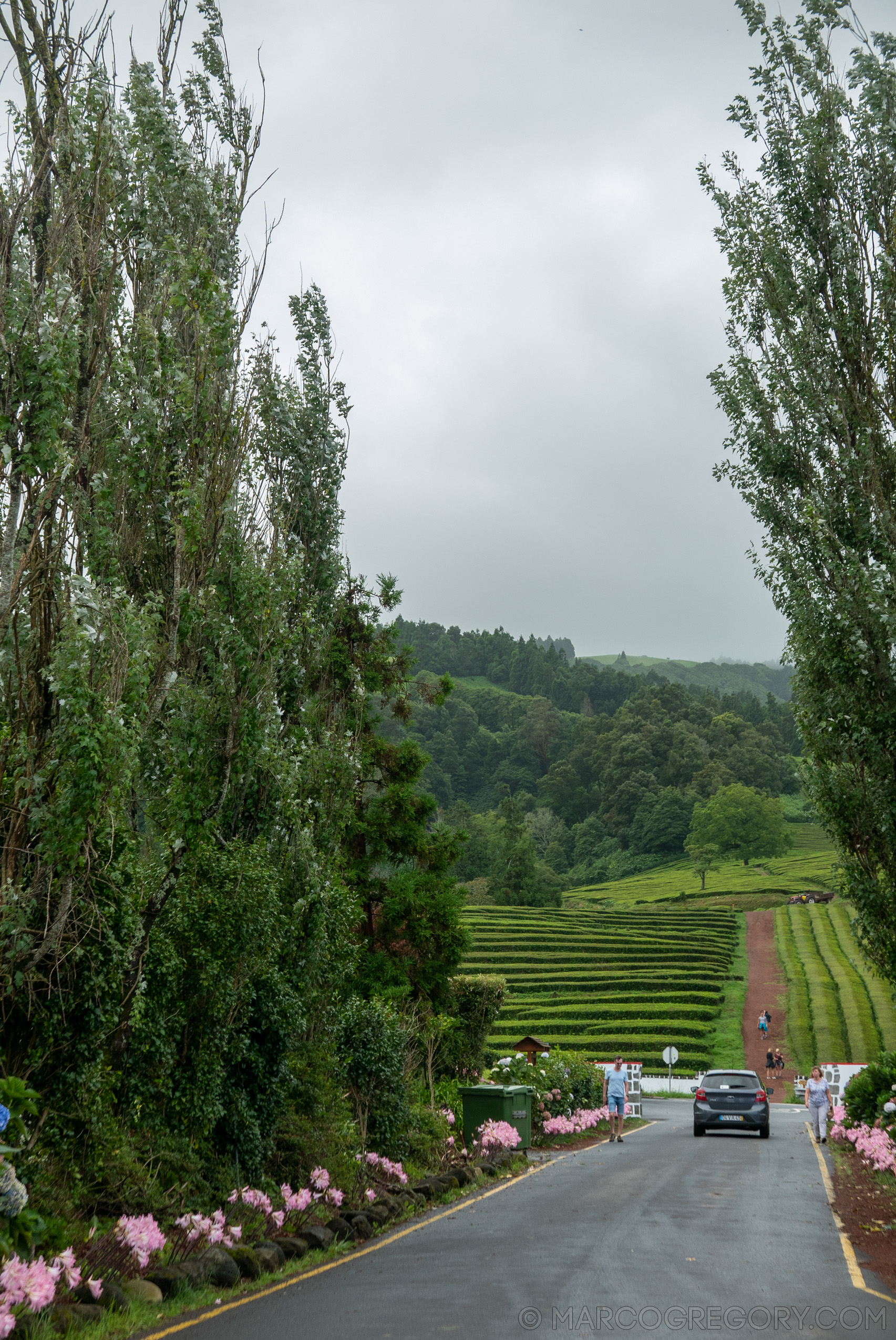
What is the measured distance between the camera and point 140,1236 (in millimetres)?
7059

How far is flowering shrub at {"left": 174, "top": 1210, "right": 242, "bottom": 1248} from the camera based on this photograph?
25.7ft

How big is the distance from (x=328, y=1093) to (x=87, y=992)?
4.87 m

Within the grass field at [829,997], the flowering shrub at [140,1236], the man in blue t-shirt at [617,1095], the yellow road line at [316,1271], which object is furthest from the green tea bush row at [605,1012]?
the flowering shrub at [140,1236]

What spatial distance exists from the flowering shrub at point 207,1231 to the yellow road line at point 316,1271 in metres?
0.56

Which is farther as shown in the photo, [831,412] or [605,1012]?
[605,1012]

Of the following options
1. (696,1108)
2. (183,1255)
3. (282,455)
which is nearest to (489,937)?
(696,1108)

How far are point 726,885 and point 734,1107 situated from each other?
82516 millimetres

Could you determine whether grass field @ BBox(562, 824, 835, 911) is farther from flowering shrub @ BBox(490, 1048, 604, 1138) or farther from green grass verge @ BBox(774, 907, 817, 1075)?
flowering shrub @ BBox(490, 1048, 604, 1138)

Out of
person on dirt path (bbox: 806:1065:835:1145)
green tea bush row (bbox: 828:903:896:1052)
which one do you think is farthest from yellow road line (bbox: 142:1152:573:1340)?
green tea bush row (bbox: 828:903:896:1052)

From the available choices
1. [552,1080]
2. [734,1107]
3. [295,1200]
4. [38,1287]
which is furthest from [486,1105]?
[38,1287]

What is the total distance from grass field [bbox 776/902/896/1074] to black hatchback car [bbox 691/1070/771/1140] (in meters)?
12.2

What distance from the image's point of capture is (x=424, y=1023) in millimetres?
18906

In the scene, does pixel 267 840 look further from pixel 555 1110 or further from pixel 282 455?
pixel 555 1110

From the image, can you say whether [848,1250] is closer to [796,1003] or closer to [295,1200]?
[295,1200]
